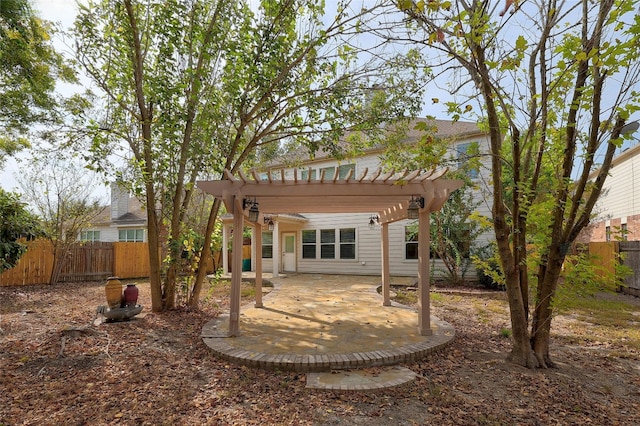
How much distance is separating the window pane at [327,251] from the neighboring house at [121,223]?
11019 millimetres

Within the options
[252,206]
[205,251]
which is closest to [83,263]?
[205,251]

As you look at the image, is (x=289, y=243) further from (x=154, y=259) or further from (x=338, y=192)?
(x=338, y=192)

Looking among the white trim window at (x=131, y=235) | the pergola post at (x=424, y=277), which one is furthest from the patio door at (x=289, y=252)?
the pergola post at (x=424, y=277)

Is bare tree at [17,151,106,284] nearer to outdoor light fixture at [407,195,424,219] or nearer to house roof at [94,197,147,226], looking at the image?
house roof at [94,197,147,226]

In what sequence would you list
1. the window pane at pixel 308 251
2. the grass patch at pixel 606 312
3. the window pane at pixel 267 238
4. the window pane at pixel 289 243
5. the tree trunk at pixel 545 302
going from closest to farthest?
the tree trunk at pixel 545 302 < the grass patch at pixel 606 312 < the window pane at pixel 308 251 < the window pane at pixel 289 243 < the window pane at pixel 267 238

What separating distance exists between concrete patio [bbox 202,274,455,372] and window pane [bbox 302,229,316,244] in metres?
7.23

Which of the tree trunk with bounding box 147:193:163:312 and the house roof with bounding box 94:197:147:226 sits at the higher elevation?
the house roof with bounding box 94:197:147:226

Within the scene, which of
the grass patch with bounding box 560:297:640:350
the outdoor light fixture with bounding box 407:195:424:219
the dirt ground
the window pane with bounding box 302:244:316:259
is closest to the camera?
the dirt ground

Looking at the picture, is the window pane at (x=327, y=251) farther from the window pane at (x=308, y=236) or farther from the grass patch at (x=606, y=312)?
the grass patch at (x=606, y=312)

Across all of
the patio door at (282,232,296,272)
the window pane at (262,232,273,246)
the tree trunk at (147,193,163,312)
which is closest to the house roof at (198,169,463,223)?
the tree trunk at (147,193,163,312)

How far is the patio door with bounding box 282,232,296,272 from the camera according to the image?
1582 centimetres

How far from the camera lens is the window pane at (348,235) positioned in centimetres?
1449

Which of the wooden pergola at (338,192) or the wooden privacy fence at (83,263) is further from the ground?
the wooden pergola at (338,192)

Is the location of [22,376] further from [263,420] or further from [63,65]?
[63,65]
